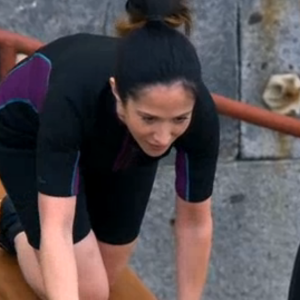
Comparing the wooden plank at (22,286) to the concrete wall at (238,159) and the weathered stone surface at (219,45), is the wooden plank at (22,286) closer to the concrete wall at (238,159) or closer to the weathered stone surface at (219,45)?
the concrete wall at (238,159)

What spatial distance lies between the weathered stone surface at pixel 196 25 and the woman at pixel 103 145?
125 centimetres

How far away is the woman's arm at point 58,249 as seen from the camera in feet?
12.7

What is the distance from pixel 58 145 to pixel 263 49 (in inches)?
81.7

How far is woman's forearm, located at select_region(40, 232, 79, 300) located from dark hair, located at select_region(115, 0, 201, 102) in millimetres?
442

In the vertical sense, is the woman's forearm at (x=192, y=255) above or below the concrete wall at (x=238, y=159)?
above

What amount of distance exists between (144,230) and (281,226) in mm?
571

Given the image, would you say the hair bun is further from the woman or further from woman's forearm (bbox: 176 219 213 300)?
woman's forearm (bbox: 176 219 213 300)

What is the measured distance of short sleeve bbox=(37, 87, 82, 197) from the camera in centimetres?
390

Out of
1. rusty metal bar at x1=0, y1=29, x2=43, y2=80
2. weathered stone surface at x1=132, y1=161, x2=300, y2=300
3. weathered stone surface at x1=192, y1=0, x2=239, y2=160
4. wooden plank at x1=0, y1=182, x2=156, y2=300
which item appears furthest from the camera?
weathered stone surface at x1=132, y1=161, x2=300, y2=300

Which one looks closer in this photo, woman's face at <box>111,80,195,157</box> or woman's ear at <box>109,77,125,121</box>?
woman's face at <box>111,80,195,157</box>

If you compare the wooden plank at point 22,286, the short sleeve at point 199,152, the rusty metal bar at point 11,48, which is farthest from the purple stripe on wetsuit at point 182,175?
the rusty metal bar at point 11,48

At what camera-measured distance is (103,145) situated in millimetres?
4113

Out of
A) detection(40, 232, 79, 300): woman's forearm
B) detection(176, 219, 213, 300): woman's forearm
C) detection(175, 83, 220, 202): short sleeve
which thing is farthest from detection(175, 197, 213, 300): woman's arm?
detection(40, 232, 79, 300): woman's forearm

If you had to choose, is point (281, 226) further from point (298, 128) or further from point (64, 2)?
point (64, 2)
